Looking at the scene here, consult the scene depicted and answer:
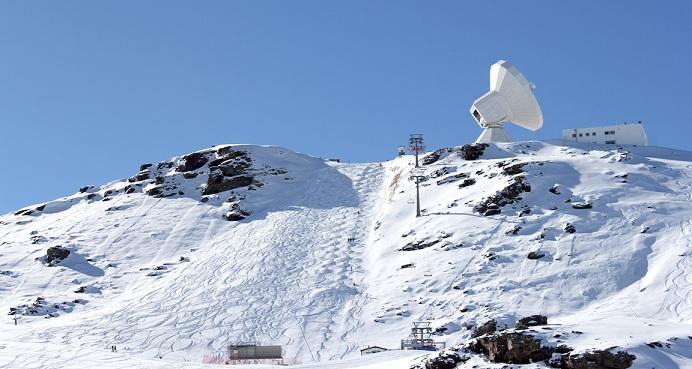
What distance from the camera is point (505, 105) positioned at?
269 feet

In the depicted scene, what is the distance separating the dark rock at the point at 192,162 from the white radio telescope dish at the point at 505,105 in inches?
1017

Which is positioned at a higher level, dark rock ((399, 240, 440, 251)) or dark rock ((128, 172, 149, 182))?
dark rock ((128, 172, 149, 182))

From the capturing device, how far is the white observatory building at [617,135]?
7862 cm

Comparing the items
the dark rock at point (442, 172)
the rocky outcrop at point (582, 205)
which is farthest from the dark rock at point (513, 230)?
the dark rock at point (442, 172)

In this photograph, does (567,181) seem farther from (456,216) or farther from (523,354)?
(523,354)

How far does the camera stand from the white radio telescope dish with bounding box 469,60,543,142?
80.9 metres

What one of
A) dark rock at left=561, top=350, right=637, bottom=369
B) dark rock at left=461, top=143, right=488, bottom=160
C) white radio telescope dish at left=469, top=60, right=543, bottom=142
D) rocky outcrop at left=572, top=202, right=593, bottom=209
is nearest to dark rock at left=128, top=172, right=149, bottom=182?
dark rock at left=461, top=143, right=488, bottom=160

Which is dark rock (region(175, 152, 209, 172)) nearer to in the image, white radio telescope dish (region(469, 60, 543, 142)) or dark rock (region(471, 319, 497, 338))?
white radio telescope dish (region(469, 60, 543, 142))

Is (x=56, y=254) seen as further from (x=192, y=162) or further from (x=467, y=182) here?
(x=467, y=182)

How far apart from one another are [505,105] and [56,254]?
41.3 metres

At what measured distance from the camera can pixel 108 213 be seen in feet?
245

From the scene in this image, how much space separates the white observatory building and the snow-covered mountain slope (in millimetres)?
3911

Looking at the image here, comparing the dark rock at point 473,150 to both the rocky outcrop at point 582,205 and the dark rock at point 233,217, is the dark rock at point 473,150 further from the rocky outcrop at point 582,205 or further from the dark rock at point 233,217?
the dark rock at point 233,217

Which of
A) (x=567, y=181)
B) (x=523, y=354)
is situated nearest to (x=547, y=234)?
(x=567, y=181)
